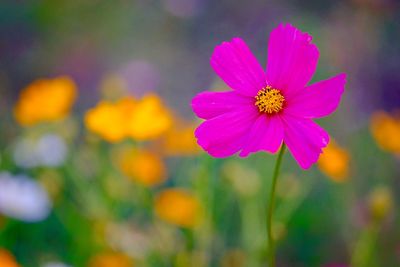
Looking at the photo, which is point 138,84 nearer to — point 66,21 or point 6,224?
point 66,21

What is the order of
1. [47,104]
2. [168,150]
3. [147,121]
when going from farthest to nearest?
1. [168,150]
2. [47,104]
3. [147,121]

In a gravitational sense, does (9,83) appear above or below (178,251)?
above

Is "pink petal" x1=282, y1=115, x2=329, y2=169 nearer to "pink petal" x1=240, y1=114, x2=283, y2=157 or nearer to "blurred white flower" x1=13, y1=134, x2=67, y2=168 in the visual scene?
"pink petal" x1=240, y1=114, x2=283, y2=157

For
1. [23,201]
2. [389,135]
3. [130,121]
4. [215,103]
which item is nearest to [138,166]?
[130,121]

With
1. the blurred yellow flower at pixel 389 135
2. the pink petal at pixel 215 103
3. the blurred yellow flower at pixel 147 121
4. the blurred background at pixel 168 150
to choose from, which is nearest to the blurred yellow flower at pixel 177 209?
the blurred background at pixel 168 150

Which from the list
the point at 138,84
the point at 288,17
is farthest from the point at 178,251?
the point at 288,17

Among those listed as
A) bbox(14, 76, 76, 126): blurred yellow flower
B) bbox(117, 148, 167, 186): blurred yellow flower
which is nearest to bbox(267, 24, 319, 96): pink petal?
bbox(117, 148, 167, 186): blurred yellow flower

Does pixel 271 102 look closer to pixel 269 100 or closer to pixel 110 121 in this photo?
pixel 269 100
